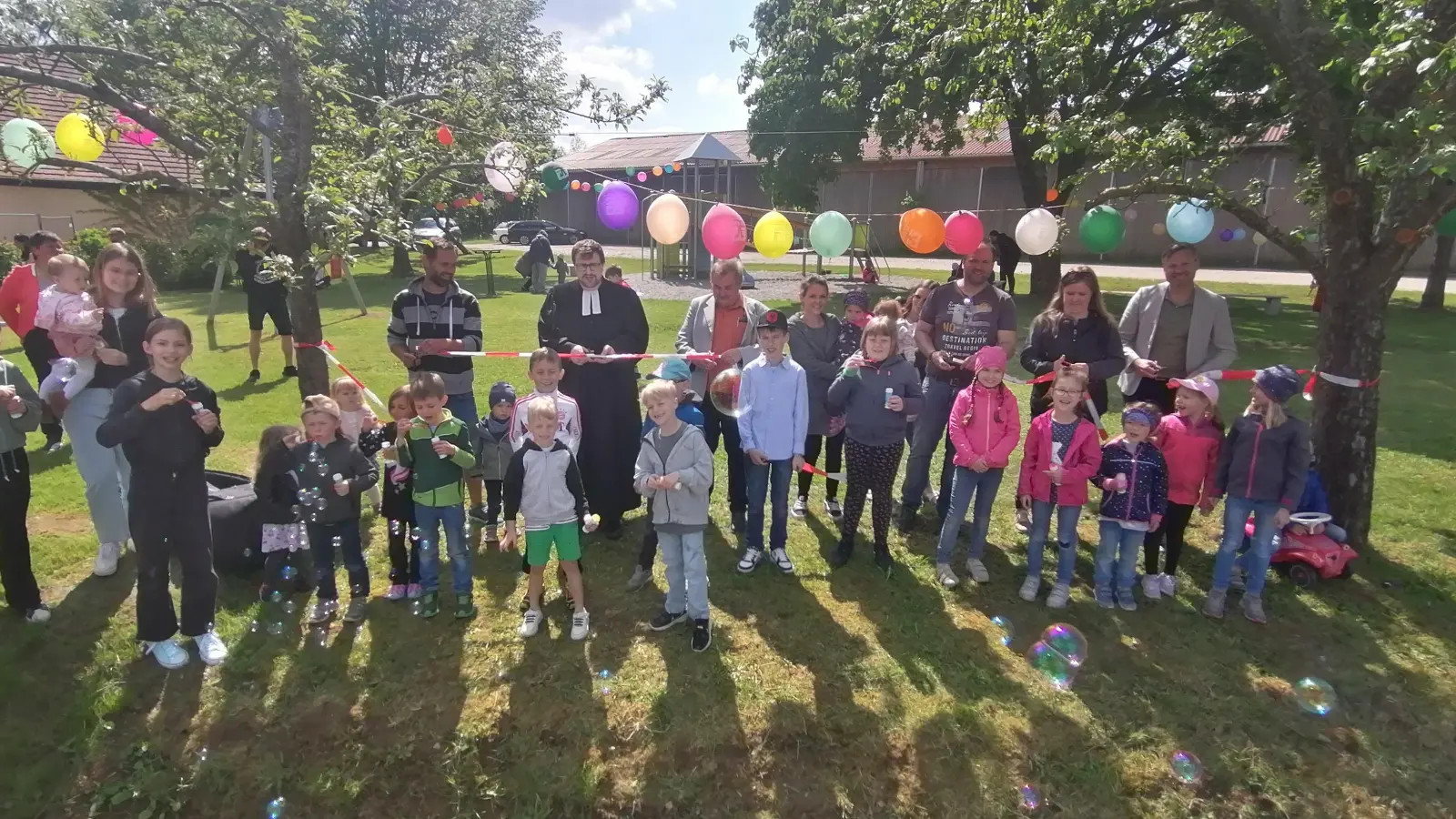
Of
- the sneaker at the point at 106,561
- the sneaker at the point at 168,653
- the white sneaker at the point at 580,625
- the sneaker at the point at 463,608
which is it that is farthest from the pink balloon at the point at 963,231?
the sneaker at the point at 106,561

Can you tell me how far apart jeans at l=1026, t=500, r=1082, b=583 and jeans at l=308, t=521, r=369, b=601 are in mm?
4066

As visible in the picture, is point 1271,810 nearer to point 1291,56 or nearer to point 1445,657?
point 1445,657

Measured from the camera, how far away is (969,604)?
4789 millimetres

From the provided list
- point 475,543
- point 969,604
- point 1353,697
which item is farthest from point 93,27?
point 1353,697

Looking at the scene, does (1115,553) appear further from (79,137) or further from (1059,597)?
(79,137)

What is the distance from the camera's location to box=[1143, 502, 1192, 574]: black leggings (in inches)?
192

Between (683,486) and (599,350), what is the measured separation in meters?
1.57

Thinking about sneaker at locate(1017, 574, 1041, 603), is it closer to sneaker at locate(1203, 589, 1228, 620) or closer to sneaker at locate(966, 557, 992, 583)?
sneaker at locate(966, 557, 992, 583)

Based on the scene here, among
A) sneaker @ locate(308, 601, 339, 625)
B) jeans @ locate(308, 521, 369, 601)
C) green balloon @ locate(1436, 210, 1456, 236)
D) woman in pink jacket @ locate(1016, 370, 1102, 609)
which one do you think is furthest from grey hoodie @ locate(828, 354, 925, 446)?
green balloon @ locate(1436, 210, 1456, 236)

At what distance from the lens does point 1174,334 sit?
5.25m

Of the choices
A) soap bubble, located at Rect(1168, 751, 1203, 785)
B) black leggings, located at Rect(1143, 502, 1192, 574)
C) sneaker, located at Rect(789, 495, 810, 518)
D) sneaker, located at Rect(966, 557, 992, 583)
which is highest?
black leggings, located at Rect(1143, 502, 1192, 574)

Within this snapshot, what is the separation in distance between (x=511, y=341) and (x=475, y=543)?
807 cm

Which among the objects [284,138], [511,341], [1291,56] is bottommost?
[511,341]

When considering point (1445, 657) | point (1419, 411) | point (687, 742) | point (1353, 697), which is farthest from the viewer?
point (1419, 411)
